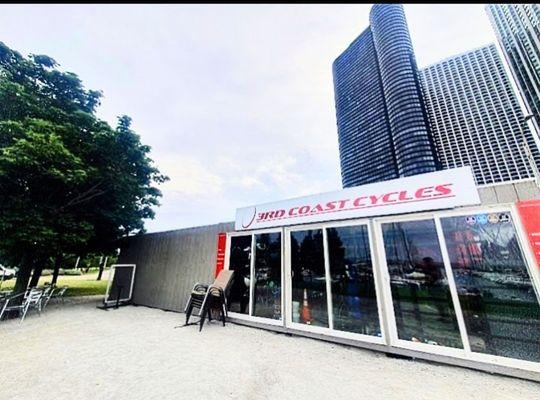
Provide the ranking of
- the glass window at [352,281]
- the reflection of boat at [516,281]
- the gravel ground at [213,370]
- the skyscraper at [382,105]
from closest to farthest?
the gravel ground at [213,370] < the reflection of boat at [516,281] < the glass window at [352,281] < the skyscraper at [382,105]

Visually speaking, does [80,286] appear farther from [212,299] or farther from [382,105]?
[382,105]

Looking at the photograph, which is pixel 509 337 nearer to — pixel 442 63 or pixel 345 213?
pixel 345 213

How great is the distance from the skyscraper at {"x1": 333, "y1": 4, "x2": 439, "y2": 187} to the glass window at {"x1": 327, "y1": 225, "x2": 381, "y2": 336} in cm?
5140

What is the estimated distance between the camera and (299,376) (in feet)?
9.89

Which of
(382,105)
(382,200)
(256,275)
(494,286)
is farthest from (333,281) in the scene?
(382,105)

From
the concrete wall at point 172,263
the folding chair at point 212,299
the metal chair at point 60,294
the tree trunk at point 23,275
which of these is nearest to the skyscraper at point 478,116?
the concrete wall at point 172,263

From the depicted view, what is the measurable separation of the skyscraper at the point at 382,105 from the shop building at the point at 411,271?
51353 mm

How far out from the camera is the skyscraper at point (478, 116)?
4116cm

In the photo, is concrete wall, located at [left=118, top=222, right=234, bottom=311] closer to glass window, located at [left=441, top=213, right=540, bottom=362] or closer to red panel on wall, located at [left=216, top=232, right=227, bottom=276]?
red panel on wall, located at [left=216, top=232, right=227, bottom=276]

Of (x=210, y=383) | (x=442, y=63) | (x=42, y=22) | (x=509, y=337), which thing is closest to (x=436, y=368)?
(x=509, y=337)

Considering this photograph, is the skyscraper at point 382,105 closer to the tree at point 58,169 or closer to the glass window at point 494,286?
the glass window at point 494,286

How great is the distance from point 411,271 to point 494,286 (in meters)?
1.05

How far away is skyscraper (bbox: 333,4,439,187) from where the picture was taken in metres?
48.4

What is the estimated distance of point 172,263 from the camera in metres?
7.64
